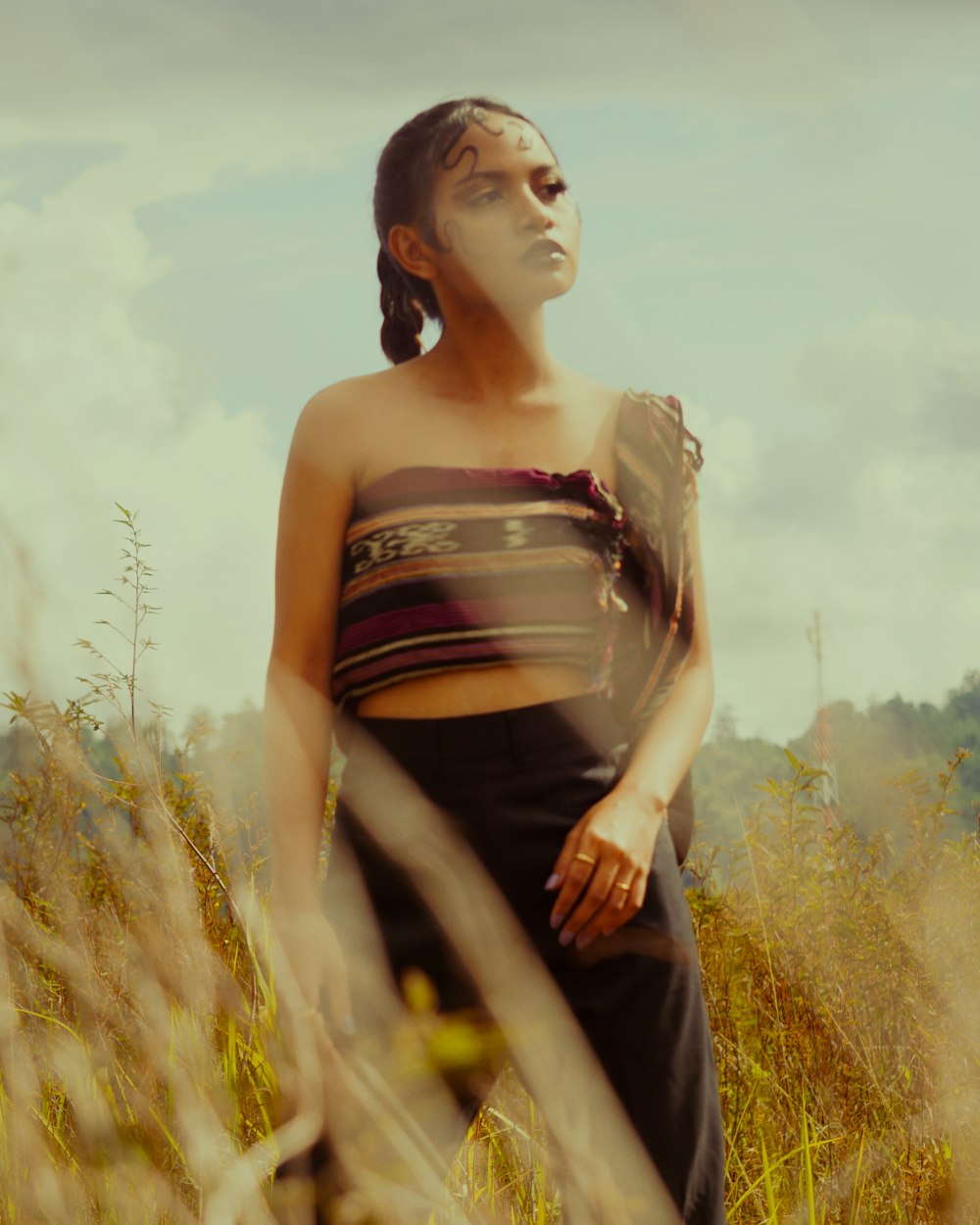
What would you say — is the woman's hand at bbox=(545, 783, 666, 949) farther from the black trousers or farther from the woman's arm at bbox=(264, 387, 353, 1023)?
the woman's arm at bbox=(264, 387, 353, 1023)

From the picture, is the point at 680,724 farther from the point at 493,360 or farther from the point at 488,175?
the point at 488,175

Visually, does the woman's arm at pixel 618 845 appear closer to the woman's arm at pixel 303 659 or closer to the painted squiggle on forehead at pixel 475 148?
the woman's arm at pixel 303 659

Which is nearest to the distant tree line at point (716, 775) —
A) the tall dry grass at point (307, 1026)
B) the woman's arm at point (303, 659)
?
the tall dry grass at point (307, 1026)

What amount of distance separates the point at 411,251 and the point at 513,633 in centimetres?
62

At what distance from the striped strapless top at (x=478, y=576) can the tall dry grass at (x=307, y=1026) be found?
1.11ft

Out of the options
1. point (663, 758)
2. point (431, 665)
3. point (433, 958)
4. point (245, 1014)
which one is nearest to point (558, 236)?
point (431, 665)

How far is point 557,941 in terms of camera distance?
1.55 metres

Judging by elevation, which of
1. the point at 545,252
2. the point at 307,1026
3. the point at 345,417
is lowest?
the point at 307,1026

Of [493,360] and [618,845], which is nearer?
[618,845]

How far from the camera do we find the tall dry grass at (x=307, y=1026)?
212 centimetres

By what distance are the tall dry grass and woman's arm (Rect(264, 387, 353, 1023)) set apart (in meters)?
0.19

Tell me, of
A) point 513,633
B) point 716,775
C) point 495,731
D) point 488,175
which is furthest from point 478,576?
point 716,775

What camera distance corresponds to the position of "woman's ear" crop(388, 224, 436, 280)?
1786 millimetres

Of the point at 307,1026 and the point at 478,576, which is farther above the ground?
the point at 478,576
